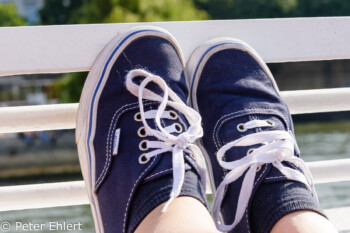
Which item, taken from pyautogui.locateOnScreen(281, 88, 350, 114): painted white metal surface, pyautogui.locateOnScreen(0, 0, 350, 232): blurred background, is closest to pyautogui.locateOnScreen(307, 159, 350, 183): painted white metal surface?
pyautogui.locateOnScreen(281, 88, 350, 114): painted white metal surface

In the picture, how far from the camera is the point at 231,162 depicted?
112 cm

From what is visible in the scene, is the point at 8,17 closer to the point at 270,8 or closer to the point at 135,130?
the point at 270,8

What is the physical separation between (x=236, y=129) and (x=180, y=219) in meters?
0.32

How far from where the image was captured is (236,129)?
1.19m

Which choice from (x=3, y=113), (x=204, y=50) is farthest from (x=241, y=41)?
(x=3, y=113)

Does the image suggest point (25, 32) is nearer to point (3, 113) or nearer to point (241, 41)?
point (3, 113)

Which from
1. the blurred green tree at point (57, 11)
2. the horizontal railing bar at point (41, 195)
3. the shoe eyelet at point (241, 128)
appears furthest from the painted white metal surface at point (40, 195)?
the blurred green tree at point (57, 11)

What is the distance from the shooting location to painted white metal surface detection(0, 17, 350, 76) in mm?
1111

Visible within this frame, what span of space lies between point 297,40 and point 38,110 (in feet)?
1.82

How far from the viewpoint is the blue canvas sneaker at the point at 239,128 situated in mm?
1085

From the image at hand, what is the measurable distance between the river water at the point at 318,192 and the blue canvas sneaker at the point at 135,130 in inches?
11.0

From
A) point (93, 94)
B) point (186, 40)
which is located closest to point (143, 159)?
point (93, 94)

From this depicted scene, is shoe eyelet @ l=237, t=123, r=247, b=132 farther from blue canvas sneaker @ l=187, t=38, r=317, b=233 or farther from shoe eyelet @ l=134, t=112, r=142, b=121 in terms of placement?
shoe eyelet @ l=134, t=112, r=142, b=121

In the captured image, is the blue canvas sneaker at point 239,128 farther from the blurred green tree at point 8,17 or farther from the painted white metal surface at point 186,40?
the blurred green tree at point 8,17
